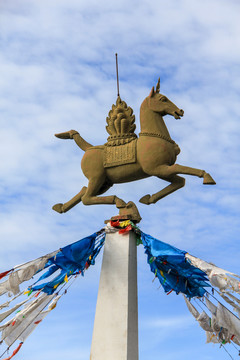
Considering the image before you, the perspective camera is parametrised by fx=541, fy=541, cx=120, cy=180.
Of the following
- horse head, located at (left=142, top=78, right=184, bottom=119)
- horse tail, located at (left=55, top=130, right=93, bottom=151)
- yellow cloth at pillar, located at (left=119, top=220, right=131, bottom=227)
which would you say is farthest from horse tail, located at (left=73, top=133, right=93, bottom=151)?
yellow cloth at pillar, located at (left=119, top=220, right=131, bottom=227)

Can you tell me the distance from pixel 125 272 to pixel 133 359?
45.8 inches

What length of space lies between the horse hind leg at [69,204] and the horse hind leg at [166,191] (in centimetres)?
95

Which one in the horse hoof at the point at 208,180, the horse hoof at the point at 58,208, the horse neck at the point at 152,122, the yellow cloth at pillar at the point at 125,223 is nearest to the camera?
the horse hoof at the point at 208,180

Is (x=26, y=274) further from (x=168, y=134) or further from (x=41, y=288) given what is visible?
(x=168, y=134)

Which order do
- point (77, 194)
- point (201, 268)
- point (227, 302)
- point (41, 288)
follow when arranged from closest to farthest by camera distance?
1. point (201, 268)
2. point (227, 302)
3. point (41, 288)
4. point (77, 194)

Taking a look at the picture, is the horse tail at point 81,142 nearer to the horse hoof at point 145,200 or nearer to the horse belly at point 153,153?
the horse belly at point 153,153

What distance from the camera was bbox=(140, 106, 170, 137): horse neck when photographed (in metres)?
8.14

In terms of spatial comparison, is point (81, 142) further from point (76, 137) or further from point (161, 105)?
point (161, 105)

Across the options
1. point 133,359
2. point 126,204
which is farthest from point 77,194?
point 133,359

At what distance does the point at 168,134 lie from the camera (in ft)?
27.0

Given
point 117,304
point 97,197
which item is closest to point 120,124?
point 97,197

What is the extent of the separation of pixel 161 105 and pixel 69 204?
6.92 ft

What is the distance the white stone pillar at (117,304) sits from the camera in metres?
7.14

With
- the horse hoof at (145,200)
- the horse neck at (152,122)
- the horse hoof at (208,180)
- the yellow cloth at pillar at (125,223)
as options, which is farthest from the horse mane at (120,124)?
the horse hoof at (208,180)
